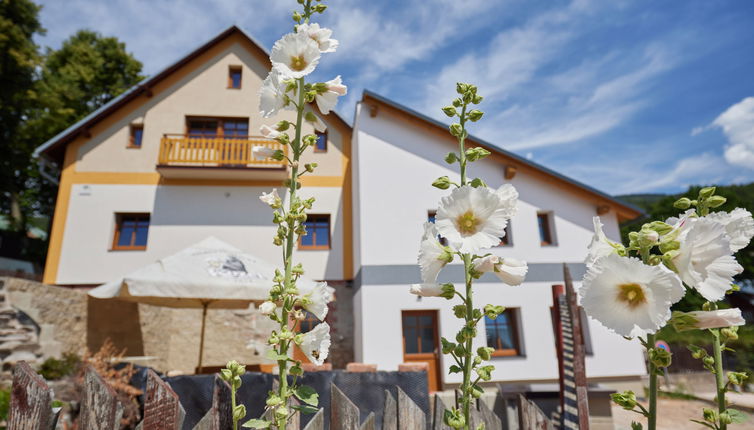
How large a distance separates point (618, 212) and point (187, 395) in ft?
36.5

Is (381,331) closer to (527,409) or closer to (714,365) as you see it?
(527,409)

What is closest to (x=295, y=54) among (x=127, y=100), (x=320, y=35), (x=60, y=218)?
(x=320, y=35)

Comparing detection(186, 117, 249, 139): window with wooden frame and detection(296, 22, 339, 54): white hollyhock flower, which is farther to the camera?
detection(186, 117, 249, 139): window with wooden frame

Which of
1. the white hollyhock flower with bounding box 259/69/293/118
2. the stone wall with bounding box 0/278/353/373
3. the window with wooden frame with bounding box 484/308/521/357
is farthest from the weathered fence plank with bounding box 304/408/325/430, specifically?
the window with wooden frame with bounding box 484/308/521/357

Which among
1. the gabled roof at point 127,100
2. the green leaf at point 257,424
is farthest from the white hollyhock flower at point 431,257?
the gabled roof at point 127,100

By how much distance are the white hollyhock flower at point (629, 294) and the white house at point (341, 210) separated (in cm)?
811

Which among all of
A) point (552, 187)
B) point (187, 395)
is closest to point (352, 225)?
point (552, 187)

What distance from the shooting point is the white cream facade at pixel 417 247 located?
29.0ft

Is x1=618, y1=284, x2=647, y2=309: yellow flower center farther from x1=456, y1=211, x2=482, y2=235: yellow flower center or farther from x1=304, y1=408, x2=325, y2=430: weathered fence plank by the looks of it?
x1=304, y1=408, x2=325, y2=430: weathered fence plank

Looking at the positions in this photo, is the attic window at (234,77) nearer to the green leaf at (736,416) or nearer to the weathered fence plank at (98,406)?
the weathered fence plank at (98,406)

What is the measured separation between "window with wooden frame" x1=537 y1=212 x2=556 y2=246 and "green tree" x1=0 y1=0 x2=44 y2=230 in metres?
19.3

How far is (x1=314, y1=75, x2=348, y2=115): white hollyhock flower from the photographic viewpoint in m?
1.64

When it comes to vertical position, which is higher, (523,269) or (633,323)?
(523,269)

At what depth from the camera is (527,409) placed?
6.60 ft
